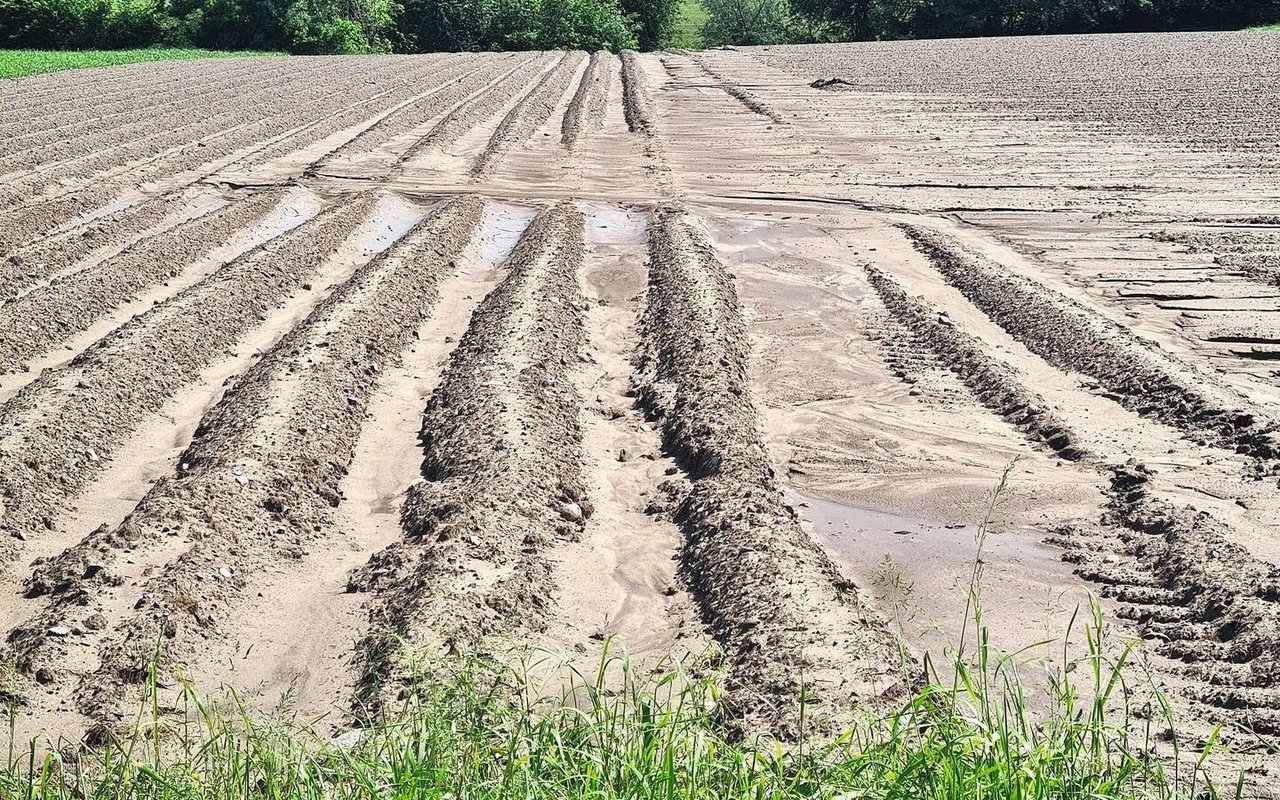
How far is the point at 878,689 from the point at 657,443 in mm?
3067

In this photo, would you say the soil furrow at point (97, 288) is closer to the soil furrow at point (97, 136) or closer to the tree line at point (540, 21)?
the soil furrow at point (97, 136)

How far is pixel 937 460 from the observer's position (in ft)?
22.7

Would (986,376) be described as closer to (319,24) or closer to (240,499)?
(240,499)

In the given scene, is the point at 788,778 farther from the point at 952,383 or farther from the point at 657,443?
the point at 952,383

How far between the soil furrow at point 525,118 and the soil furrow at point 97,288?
482 cm

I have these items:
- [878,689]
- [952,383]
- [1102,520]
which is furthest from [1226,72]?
[878,689]

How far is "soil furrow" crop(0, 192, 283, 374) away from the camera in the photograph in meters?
8.88

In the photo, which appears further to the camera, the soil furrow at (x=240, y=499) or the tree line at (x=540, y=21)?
the tree line at (x=540, y=21)

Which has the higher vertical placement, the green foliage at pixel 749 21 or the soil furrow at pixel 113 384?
the green foliage at pixel 749 21

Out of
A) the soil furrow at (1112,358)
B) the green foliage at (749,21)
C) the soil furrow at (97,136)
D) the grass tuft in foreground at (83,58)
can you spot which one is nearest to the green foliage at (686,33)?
the green foliage at (749,21)

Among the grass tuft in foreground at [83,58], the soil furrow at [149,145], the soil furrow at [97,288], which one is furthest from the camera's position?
the grass tuft in foreground at [83,58]

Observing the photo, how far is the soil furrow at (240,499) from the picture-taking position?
482 centimetres

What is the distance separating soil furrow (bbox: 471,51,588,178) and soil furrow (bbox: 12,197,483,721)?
848 cm

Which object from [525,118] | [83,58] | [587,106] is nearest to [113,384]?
[525,118]
